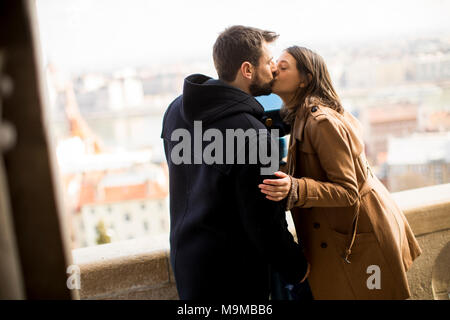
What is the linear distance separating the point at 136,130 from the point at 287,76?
3520cm

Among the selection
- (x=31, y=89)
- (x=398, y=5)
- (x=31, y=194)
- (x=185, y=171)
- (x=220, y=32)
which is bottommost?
(x=185, y=171)

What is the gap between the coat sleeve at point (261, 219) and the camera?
1.24 metres

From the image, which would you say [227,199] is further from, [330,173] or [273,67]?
[273,67]

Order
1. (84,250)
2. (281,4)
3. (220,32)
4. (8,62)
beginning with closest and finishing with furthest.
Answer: (8,62), (220,32), (84,250), (281,4)

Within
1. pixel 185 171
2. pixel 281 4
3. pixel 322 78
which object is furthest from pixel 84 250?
pixel 281 4

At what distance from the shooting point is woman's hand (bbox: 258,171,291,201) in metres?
1.24

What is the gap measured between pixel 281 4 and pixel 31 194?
76.3 feet

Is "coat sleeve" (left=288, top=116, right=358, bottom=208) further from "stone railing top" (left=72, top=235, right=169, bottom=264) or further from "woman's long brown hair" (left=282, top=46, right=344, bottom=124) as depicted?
"stone railing top" (left=72, top=235, right=169, bottom=264)

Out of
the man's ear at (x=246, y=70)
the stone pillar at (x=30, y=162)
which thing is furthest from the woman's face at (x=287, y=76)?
the stone pillar at (x=30, y=162)

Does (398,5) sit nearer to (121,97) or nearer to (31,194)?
(121,97)

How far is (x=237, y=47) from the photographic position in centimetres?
139

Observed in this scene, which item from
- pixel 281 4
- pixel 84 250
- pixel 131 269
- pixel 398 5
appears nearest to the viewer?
pixel 131 269

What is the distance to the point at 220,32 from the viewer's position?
1440mm

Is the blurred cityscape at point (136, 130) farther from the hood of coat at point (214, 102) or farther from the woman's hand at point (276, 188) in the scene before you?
the woman's hand at point (276, 188)
